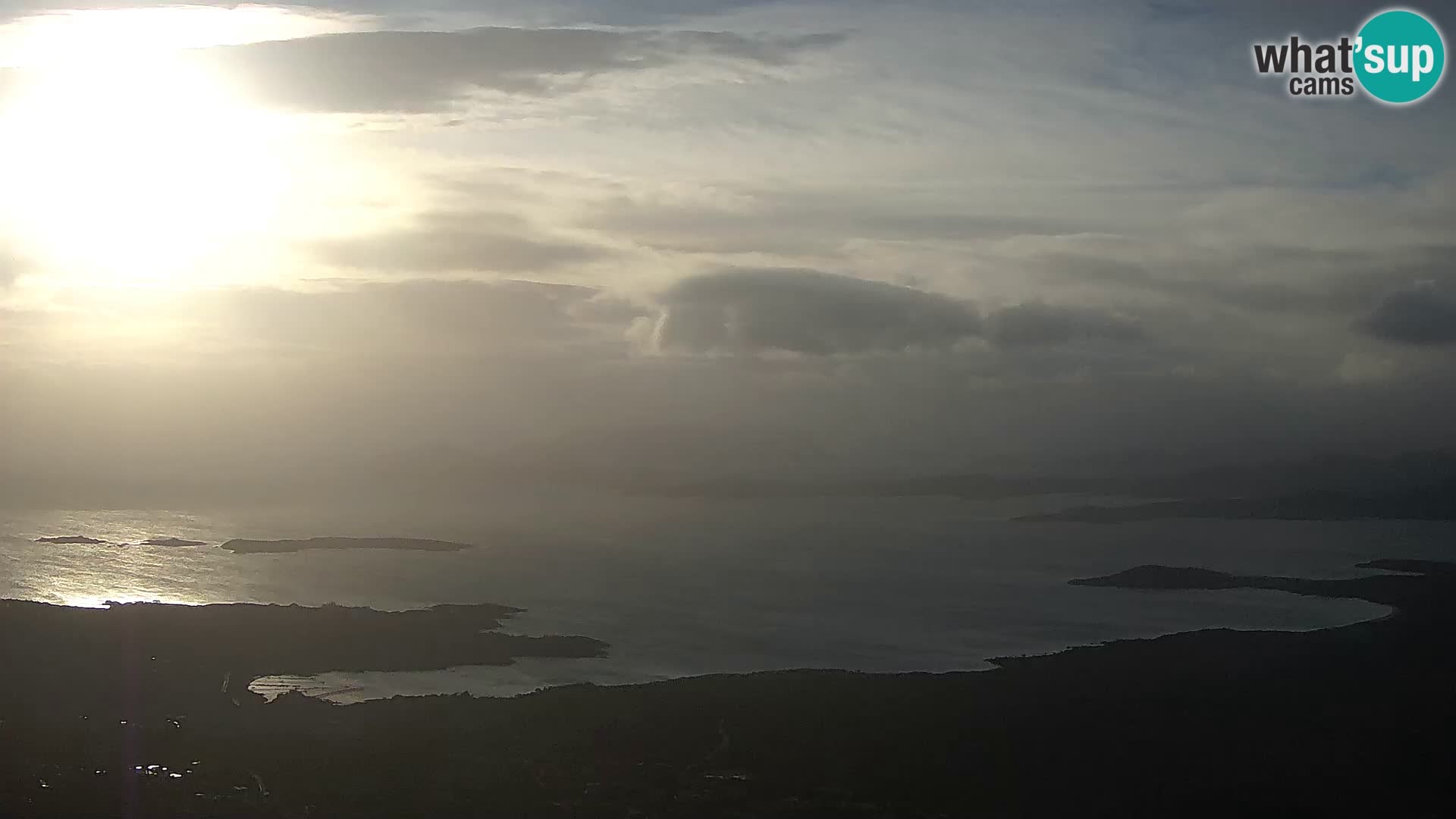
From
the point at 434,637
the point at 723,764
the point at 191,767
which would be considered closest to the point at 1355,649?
the point at 723,764

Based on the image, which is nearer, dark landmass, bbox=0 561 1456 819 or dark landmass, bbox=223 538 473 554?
dark landmass, bbox=0 561 1456 819

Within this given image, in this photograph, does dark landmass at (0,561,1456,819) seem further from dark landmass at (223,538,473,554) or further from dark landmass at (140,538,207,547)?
dark landmass at (140,538,207,547)

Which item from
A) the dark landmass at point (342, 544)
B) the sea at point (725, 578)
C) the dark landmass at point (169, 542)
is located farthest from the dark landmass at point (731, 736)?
the dark landmass at point (169, 542)

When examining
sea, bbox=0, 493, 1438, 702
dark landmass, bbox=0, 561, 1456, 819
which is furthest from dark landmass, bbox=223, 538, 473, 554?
dark landmass, bbox=0, 561, 1456, 819

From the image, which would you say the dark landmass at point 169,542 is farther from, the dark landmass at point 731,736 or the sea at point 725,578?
the dark landmass at point 731,736

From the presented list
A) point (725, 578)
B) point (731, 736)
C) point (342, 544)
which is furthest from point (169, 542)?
point (731, 736)

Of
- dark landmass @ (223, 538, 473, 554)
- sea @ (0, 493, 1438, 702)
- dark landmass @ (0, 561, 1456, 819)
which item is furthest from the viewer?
dark landmass @ (223, 538, 473, 554)
